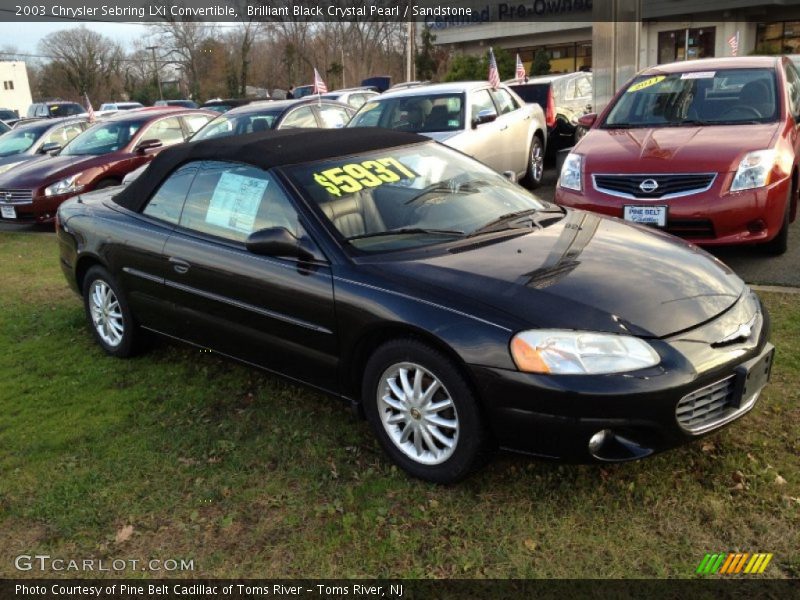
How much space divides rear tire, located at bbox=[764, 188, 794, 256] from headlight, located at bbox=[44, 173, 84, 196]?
8.53 metres

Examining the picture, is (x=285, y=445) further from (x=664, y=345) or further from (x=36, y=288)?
(x=36, y=288)

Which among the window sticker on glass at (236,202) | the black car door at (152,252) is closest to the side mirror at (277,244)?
the window sticker on glass at (236,202)

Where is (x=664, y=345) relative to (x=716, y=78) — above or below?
below

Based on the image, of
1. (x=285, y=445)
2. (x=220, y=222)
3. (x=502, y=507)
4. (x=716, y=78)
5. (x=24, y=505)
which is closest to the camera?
(x=502, y=507)

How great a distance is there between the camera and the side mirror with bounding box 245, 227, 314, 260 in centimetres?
346

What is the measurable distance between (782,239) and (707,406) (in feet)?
12.1

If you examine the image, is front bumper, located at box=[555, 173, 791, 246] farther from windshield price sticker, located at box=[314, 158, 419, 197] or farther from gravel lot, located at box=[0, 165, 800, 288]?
windshield price sticker, located at box=[314, 158, 419, 197]

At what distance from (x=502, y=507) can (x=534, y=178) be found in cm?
793

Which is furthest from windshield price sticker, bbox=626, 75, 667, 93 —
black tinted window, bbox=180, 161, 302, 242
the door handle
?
the door handle

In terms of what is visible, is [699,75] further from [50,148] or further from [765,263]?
[50,148]

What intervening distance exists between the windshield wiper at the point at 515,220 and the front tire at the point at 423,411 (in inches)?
32.8

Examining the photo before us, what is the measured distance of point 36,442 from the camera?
3885mm

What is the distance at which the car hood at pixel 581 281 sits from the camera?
290cm

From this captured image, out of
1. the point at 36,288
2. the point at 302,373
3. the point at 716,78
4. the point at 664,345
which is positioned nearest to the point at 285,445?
the point at 302,373
